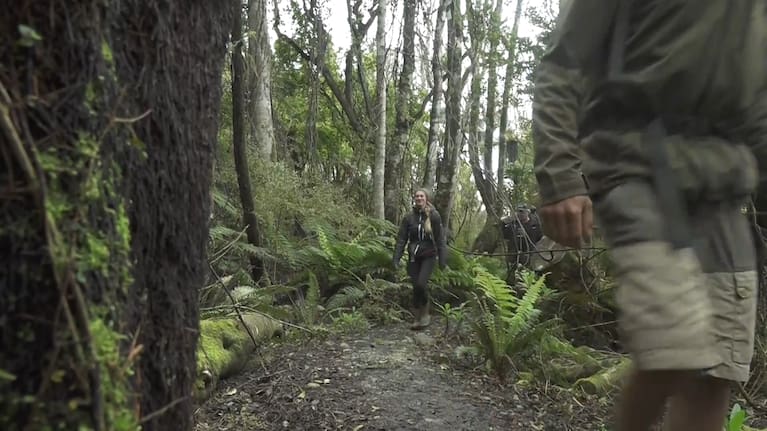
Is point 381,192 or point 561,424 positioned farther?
point 381,192

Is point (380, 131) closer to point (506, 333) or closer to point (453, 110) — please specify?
point (453, 110)

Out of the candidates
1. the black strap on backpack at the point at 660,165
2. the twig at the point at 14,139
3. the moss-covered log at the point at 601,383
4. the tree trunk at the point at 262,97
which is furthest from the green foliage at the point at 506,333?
the tree trunk at the point at 262,97

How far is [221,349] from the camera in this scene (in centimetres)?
477

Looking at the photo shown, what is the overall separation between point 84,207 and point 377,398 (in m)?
3.77

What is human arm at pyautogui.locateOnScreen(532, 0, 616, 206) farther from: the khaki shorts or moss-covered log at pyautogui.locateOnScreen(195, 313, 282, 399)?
moss-covered log at pyautogui.locateOnScreen(195, 313, 282, 399)

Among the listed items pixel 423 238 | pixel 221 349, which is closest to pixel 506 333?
pixel 221 349

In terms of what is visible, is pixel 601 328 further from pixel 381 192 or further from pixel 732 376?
pixel 381 192

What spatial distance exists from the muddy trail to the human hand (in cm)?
253

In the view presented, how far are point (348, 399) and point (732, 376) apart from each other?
3254 mm

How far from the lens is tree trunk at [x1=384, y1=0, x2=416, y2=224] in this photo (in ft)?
46.0

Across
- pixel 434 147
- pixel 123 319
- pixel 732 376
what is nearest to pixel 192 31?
pixel 123 319

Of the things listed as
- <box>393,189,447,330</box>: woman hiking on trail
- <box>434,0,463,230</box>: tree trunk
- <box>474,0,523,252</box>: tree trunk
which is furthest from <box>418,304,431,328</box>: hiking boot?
<box>434,0,463,230</box>: tree trunk

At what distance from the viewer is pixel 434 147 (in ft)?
48.4

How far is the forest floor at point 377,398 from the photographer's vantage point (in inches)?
159
